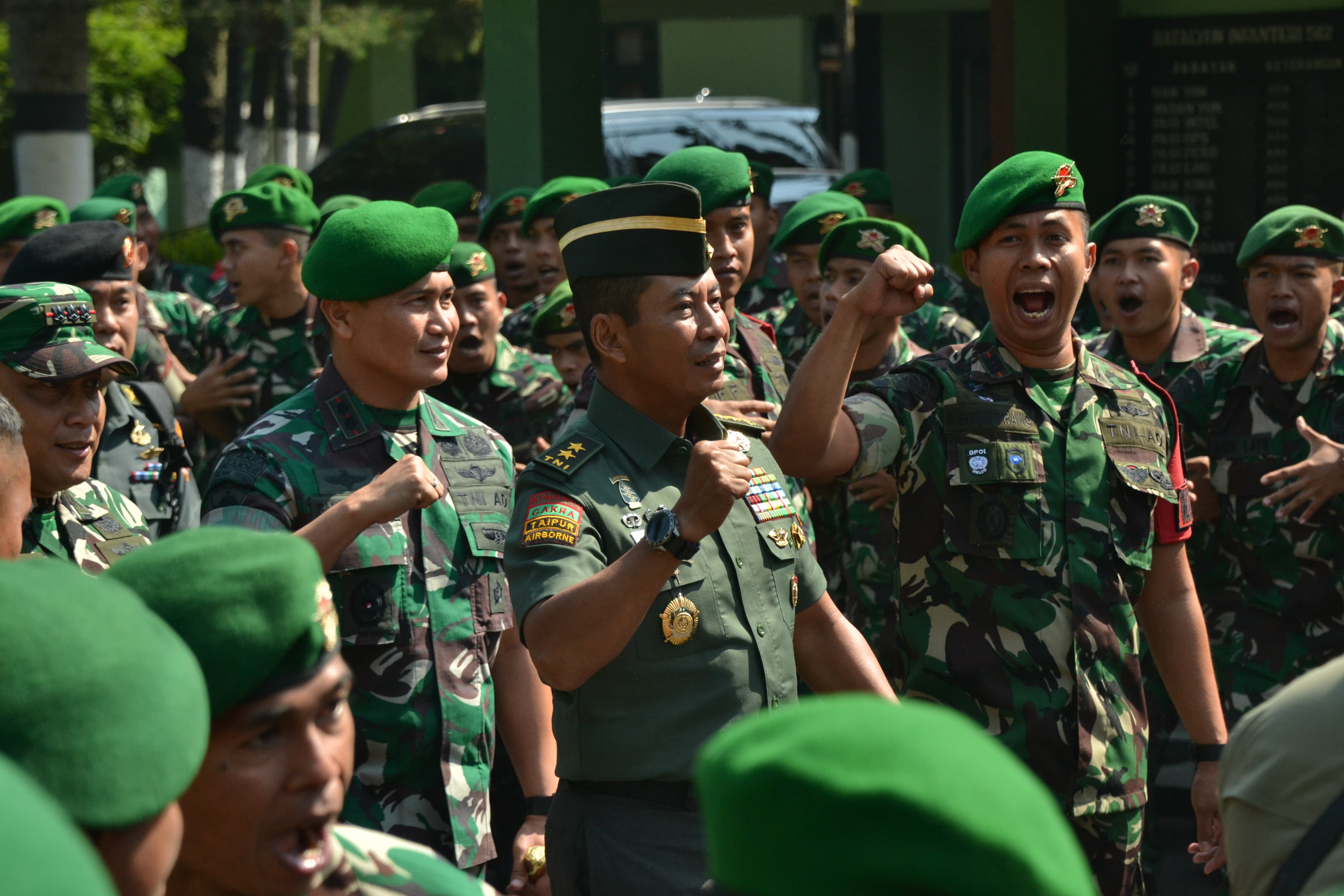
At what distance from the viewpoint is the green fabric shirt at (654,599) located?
3264 mm

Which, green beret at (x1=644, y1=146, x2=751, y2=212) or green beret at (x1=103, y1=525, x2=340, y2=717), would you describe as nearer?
green beret at (x1=103, y1=525, x2=340, y2=717)

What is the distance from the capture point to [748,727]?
155 centimetres

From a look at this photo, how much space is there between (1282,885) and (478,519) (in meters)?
2.37

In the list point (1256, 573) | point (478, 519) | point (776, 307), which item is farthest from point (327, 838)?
point (776, 307)

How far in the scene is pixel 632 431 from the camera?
3488mm

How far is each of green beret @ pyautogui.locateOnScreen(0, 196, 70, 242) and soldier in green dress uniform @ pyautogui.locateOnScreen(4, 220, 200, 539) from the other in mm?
1538

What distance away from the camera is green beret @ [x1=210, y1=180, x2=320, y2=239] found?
24.6 ft

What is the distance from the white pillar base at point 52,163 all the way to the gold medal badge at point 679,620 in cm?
1180

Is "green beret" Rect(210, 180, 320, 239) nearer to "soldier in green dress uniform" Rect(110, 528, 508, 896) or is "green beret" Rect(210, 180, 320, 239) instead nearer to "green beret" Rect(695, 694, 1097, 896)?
"soldier in green dress uniform" Rect(110, 528, 508, 896)

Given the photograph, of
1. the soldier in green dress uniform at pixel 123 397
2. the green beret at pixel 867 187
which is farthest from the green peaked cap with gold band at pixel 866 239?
the soldier in green dress uniform at pixel 123 397

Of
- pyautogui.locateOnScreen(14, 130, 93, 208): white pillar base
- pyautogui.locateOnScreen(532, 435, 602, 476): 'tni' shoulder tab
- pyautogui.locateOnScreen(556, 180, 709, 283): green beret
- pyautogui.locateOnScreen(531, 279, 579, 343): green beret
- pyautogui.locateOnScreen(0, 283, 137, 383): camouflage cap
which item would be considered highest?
pyautogui.locateOnScreen(14, 130, 93, 208): white pillar base

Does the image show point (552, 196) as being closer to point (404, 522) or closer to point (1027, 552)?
point (404, 522)

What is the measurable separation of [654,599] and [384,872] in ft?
3.21

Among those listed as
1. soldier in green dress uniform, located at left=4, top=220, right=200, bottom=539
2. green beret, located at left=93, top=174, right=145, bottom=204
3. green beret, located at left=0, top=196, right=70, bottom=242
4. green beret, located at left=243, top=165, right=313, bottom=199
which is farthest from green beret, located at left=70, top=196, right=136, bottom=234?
soldier in green dress uniform, located at left=4, top=220, right=200, bottom=539
